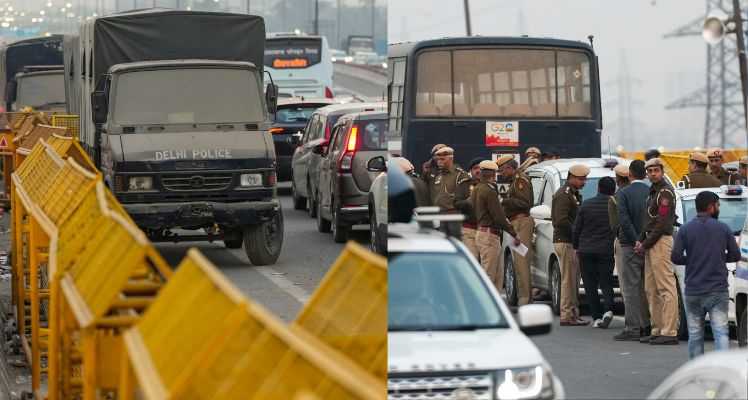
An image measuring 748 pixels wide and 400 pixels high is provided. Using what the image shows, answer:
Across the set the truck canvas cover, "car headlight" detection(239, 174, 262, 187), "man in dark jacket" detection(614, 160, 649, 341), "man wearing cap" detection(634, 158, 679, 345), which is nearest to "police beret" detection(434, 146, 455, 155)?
→ "man in dark jacket" detection(614, 160, 649, 341)

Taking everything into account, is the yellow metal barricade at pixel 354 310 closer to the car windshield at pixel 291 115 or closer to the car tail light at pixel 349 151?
the car tail light at pixel 349 151

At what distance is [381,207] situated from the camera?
3.56m

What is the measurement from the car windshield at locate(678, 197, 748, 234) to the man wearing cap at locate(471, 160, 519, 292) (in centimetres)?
87

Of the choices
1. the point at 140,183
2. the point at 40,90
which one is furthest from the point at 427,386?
the point at 40,90

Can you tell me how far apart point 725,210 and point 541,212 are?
5.44ft

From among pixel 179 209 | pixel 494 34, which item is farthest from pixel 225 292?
pixel 179 209

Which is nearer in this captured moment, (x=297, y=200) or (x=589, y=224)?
(x=589, y=224)

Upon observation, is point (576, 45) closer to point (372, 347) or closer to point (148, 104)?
point (372, 347)

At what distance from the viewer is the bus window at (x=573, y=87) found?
352cm

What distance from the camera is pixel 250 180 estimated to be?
6957 mm

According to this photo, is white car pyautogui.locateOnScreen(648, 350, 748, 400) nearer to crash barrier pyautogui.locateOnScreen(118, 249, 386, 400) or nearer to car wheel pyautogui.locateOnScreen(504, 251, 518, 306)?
car wheel pyautogui.locateOnScreen(504, 251, 518, 306)

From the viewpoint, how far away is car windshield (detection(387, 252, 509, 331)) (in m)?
3.46

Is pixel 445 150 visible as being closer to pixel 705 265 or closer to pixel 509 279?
pixel 509 279

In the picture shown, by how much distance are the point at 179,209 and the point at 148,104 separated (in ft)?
2.39
